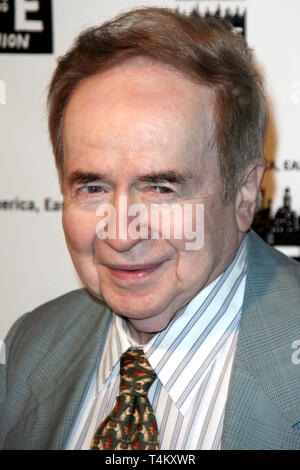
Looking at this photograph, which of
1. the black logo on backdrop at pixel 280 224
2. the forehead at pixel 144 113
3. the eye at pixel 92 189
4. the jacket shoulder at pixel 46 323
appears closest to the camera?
the forehead at pixel 144 113

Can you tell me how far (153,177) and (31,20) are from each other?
3.19 ft

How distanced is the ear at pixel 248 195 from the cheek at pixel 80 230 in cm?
34

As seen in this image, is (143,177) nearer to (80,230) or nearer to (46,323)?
(80,230)

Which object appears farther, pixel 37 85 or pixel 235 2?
pixel 37 85

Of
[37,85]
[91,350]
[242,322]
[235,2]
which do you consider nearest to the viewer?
[242,322]

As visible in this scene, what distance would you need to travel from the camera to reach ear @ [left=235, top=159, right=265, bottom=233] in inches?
53.7

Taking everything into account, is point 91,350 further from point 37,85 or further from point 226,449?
point 37,85

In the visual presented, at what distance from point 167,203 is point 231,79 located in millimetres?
313

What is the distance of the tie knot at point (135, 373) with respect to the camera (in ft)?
4.38

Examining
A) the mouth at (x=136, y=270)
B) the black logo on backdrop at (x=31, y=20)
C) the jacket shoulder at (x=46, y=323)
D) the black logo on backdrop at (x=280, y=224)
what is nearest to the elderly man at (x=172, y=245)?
the mouth at (x=136, y=270)

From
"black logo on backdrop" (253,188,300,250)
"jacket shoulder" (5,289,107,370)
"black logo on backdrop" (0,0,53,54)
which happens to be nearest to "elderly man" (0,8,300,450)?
"jacket shoulder" (5,289,107,370)

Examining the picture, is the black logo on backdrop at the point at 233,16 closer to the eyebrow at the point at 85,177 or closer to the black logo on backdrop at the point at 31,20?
the black logo on backdrop at the point at 31,20

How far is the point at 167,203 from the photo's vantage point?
1.22 m
